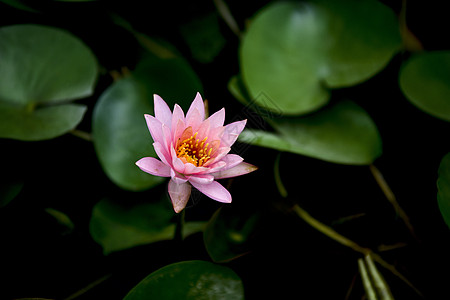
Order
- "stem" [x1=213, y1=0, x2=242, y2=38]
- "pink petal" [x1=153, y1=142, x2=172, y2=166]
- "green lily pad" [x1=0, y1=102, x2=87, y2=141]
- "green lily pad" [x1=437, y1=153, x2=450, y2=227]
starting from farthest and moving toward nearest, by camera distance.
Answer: "stem" [x1=213, y1=0, x2=242, y2=38], "green lily pad" [x1=0, y1=102, x2=87, y2=141], "green lily pad" [x1=437, y1=153, x2=450, y2=227], "pink petal" [x1=153, y1=142, x2=172, y2=166]

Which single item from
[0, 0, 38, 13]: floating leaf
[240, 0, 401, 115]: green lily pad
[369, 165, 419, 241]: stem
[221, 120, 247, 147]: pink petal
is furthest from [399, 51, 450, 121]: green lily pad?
[0, 0, 38, 13]: floating leaf

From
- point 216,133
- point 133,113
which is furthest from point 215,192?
point 133,113

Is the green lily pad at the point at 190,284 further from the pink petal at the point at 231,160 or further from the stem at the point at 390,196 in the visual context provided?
the stem at the point at 390,196

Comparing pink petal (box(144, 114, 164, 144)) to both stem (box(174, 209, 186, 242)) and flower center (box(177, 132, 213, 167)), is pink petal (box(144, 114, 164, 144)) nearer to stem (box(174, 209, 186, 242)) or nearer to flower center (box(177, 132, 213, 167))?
flower center (box(177, 132, 213, 167))

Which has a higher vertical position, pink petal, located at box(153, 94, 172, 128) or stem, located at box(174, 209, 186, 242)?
pink petal, located at box(153, 94, 172, 128)

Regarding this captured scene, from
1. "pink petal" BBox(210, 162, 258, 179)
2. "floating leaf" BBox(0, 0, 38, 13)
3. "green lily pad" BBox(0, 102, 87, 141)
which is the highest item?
"floating leaf" BBox(0, 0, 38, 13)

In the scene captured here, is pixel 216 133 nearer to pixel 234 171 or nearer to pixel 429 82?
pixel 234 171

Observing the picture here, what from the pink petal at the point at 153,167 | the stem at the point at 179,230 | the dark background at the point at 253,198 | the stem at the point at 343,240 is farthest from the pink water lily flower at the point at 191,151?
the stem at the point at 343,240
